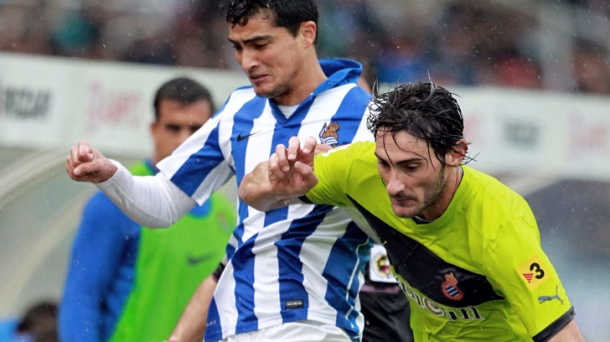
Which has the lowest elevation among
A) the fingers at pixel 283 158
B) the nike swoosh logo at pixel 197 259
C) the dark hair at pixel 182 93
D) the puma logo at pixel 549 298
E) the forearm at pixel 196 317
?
the forearm at pixel 196 317

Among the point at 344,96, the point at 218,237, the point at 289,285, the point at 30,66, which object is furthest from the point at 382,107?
the point at 30,66

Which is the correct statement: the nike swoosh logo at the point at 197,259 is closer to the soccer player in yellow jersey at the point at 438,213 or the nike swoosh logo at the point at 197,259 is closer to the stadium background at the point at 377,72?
the stadium background at the point at 377,72

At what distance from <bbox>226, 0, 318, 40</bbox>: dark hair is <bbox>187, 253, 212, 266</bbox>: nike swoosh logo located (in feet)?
5.80

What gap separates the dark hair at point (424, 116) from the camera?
325 centimetres

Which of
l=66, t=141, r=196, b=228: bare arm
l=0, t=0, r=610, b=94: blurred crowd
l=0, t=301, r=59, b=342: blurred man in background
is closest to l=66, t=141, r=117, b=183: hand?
l=66, t=141, r=196, b=228: bare arm

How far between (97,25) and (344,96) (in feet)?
20.1

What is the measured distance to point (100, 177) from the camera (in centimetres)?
380

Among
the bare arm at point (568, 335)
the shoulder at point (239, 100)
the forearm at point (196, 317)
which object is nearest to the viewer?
the bare arm at point (568, 335)

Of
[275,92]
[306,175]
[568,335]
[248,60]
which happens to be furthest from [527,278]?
[248,60]

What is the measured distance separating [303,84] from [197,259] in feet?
5.53

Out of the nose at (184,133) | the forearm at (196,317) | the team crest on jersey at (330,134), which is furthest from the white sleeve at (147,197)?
the nose at (184,133)

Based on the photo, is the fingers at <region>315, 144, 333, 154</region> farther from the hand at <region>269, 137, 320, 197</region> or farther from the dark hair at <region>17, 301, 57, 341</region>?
the dark hair at <region>17, 301, 57, 341</region>

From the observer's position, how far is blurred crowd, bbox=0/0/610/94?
9422 millimetres

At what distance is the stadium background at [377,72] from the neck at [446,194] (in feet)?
7.69
